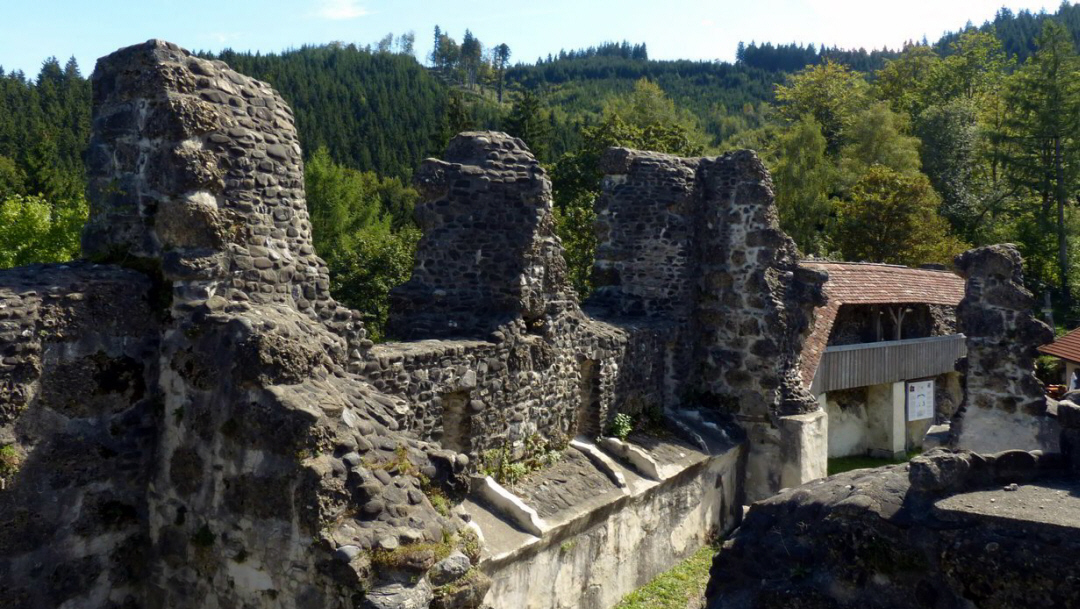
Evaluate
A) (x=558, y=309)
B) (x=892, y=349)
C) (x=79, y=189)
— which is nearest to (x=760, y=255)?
(x=558, y=309)

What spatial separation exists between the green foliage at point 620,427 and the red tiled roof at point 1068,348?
1440cm

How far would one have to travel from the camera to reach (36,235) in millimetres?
22422

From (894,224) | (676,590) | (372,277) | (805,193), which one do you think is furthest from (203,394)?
(805,193)

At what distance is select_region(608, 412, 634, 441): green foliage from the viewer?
42.6 ft

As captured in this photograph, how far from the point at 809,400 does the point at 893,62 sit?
50828 millimetres

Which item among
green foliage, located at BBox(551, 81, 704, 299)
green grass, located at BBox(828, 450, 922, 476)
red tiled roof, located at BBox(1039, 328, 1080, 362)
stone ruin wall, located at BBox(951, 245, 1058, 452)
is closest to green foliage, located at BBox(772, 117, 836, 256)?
green foliage, located at BBox(551, 81, 704, 299)

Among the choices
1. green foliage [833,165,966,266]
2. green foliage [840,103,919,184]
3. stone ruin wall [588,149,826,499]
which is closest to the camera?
stone ruin wall [588,149,826,499]

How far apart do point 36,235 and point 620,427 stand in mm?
17055

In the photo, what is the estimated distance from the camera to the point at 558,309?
38.3 ft

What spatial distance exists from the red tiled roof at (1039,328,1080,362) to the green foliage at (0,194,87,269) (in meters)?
24.3

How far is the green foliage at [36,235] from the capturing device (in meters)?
21.9

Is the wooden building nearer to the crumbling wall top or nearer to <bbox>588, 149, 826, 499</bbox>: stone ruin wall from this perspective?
<bbox>588, 149, 826, 499</bbox>: stone ruin wall

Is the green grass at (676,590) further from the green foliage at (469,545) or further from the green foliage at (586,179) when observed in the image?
the green foliage at (586,179)

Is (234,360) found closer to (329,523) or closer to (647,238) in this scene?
(329,523)
